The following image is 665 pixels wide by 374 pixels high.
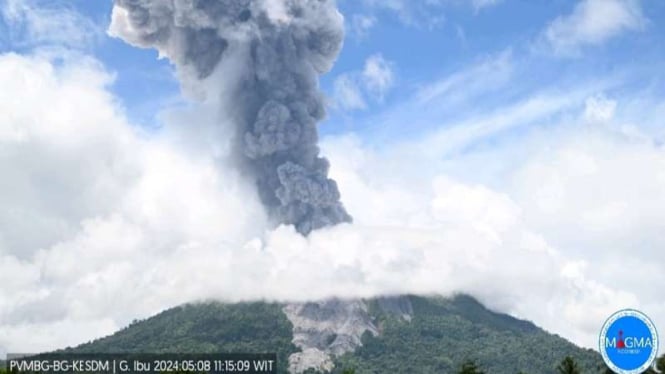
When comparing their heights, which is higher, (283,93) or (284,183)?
(283,93)

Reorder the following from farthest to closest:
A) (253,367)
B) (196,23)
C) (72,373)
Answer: (196,23), (72,373), (253,367)

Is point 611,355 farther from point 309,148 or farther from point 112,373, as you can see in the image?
point 309,148

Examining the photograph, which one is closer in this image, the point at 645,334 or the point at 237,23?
the point at 645,334

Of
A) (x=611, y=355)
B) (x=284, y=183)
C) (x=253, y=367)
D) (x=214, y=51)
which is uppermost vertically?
(x=214, y=51)

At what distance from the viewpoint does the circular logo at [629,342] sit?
2227 centimetres

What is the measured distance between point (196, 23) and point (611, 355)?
16040 centimetres

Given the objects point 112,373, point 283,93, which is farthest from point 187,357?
point 283,93

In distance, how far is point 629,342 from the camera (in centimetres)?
2244

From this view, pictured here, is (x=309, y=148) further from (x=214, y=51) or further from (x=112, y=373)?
(x=112, y=373)

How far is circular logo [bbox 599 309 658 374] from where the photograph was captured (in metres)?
22.3

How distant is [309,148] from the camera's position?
187750 mm

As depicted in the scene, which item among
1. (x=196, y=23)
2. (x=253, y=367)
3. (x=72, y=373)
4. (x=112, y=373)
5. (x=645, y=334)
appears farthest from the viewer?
(x=196, y=23)

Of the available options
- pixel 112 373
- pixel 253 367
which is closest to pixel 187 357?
pixel 112 373

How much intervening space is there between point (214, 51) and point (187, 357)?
71.0 metres
